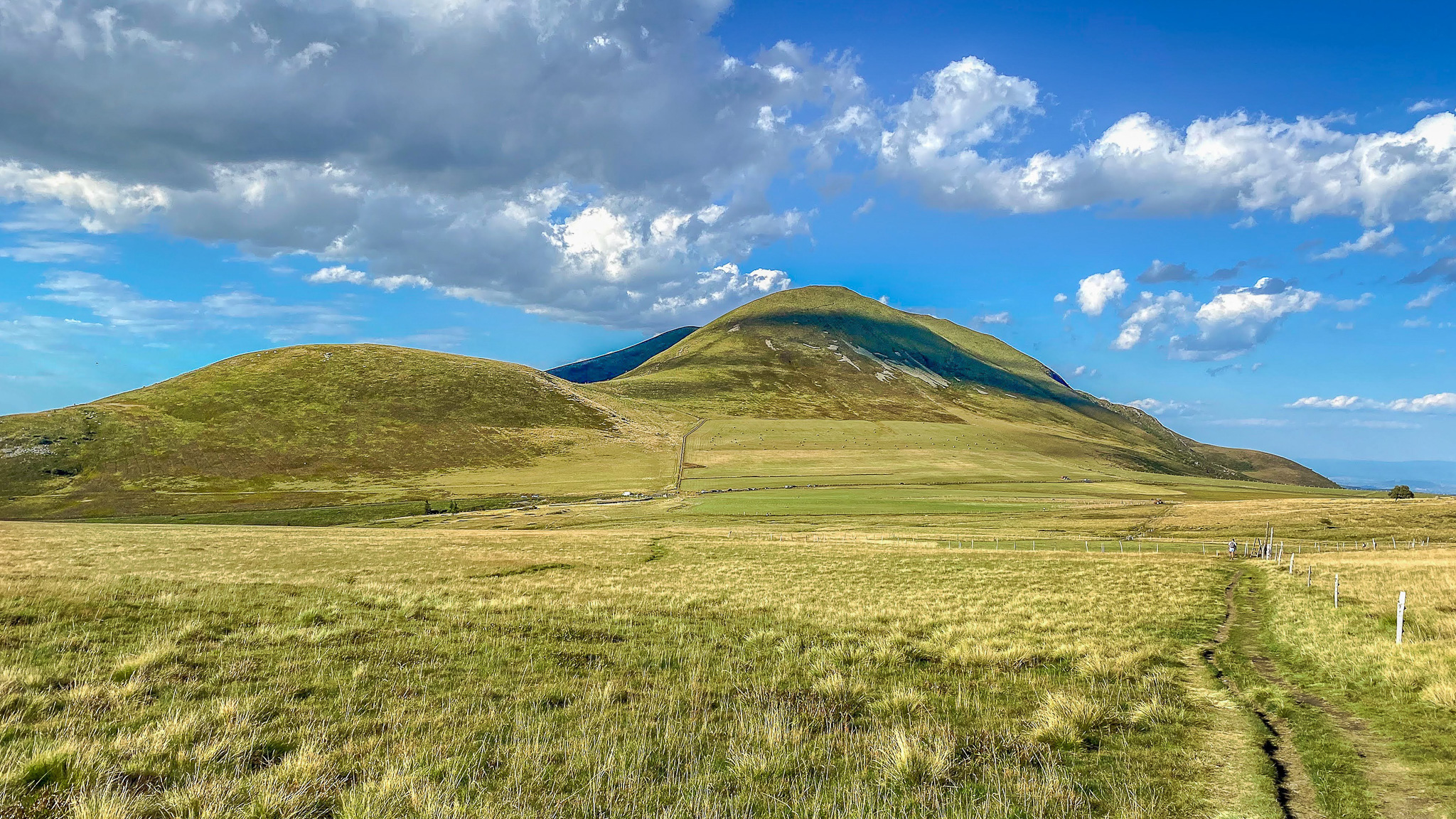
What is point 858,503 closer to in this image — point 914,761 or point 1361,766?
point 1361,766

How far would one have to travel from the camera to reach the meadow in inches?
328

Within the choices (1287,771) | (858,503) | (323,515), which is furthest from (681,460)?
(1287,771)

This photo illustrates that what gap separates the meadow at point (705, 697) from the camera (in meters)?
8.34

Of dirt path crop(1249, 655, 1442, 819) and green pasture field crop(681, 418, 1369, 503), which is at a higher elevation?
green pasture field crop(681, 418, 1369, 503)

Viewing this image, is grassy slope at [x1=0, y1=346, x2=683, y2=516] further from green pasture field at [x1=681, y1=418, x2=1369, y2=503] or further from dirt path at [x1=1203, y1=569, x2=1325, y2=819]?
dirt path at [x1=1203, y1=569, x2=1325, y2=819]

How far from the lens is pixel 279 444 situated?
158 meters

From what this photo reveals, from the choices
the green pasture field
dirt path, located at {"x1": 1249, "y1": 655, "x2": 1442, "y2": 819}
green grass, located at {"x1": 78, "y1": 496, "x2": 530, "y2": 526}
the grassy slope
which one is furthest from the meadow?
the grassy slope

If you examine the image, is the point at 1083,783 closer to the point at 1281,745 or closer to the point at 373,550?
the point at 1281,745

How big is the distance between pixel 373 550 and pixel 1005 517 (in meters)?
69.5

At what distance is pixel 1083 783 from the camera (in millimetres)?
9141

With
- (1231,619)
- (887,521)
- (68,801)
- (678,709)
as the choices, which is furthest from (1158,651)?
(887,521)

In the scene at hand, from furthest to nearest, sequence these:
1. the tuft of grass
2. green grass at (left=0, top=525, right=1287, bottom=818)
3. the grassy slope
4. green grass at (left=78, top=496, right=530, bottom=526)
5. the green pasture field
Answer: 1. the green pasture field
2. the grassy slope
3. green grass at (left=78, top=496, right=530, bottom=526)
4. the tuft of grass
5. green grass at (left=0, top=525, right=1287, bottom=818)

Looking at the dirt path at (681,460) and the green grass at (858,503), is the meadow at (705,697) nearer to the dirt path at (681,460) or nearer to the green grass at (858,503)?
the green grass at (858,503)

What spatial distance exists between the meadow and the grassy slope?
10321cm
